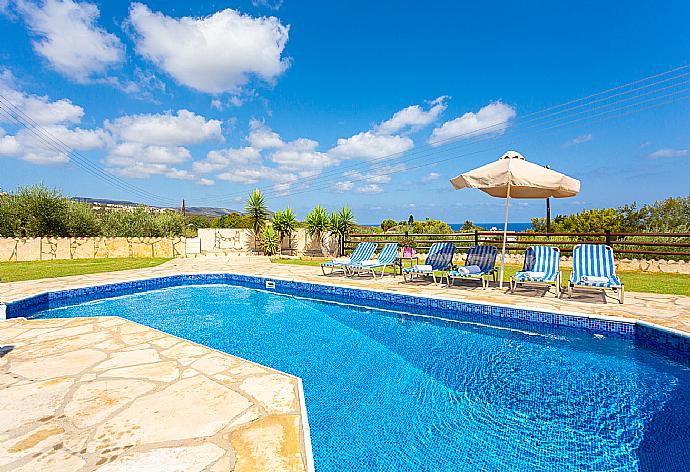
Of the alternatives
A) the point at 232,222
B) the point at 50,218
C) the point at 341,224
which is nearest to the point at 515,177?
the point at 341,224

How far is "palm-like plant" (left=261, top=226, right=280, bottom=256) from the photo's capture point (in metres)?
16.2

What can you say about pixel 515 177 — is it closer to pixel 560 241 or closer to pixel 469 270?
pixel 469 270

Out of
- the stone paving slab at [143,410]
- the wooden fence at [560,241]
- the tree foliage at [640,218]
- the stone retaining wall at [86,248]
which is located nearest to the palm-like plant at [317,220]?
the wooden fence at [560,241]

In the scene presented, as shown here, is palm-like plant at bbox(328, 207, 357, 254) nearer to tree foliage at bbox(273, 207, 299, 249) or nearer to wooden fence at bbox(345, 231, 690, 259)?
wooden fence at bbox(345, 231, 690, 259)

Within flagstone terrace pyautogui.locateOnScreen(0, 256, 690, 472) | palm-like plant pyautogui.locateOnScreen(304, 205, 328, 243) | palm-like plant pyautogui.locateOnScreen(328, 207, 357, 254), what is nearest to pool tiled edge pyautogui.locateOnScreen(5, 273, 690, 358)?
flagstone terrace pyautogui.locateOnScreen(0, 256, 690, 472)

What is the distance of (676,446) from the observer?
2471 mm

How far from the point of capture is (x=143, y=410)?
2.46m

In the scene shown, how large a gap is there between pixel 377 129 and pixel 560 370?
25760mm

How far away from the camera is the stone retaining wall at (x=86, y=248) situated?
44.9 feet

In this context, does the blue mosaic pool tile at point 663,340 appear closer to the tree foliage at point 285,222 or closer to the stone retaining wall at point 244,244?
the stone retaining wall at point 244,244

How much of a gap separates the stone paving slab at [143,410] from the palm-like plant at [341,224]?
36.0 feet

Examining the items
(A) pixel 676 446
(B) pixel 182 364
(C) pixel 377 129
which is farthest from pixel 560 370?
(C) pixel 377 129

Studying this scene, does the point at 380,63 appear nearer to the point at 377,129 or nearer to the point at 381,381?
the point at 377,129

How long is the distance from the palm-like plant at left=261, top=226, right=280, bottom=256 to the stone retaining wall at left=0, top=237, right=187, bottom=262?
14.5ft
